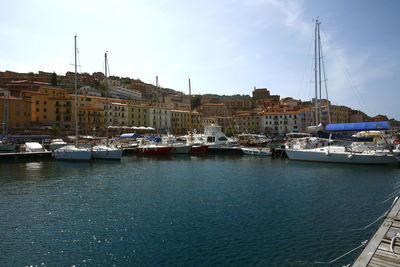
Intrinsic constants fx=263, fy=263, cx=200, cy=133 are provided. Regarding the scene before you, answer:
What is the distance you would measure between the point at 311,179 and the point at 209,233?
16715mm

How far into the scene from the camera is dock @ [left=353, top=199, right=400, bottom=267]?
22.8ft

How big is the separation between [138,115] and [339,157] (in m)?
72.5

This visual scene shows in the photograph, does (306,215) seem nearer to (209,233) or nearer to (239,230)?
(239,230)

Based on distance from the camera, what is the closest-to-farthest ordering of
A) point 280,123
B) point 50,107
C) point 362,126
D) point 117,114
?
point 362,126, point 50,107, point 117,114, point 280,123

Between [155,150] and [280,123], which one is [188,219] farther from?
[280,123]

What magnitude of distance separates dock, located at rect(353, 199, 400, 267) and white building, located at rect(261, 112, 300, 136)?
3960 inches

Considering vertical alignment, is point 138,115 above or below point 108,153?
above

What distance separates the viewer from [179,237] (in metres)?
12.4

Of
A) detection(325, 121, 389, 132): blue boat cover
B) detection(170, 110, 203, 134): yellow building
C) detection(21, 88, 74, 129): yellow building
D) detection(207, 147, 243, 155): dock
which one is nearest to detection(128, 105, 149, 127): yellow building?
detection(170, 110, 203, 134): yellow building

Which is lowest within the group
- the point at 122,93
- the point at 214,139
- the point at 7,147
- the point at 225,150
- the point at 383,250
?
the point at 383,250

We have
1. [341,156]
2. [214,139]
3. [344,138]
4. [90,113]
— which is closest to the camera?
[341,156]

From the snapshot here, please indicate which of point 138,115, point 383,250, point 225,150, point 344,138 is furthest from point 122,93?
point 383,250

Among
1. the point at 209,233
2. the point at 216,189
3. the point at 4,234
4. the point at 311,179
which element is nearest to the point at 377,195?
the point at 311,179

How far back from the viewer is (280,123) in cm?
11025
